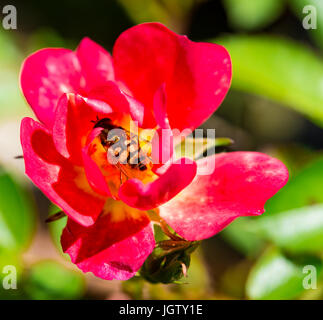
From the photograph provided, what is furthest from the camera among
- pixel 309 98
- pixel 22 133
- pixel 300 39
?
pixel 300 39

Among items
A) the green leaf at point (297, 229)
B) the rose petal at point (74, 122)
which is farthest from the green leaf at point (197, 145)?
the green leaf at point (297, 229)

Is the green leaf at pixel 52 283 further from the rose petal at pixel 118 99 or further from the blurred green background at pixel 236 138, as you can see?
the rose petal at pixel 118 99

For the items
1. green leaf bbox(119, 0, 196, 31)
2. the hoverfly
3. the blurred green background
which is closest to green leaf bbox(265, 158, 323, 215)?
the blurred green background

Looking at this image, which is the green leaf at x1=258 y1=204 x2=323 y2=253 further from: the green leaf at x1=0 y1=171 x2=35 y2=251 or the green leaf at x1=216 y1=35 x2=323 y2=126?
the green leaf at x1=0 y1=171 x2=35 y2=251

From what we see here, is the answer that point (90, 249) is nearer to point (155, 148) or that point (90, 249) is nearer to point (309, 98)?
point (155, 148)

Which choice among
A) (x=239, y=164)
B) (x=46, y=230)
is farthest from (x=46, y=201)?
(x=239, y=164)

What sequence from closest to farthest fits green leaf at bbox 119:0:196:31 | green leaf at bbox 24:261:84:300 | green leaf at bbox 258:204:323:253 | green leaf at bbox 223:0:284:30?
green leaf at bbox 258:204:323:253 → green leaf at bbox 24:261:84:300 → green leaf at bbox 223:0:284:30 → green leaf at bbox 119:0:196:31
